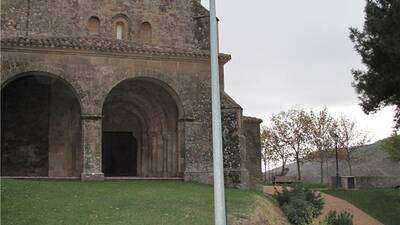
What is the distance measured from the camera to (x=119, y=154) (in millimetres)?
26359

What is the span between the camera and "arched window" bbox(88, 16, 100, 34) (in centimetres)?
2616

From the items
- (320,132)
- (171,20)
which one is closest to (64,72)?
(171,20)

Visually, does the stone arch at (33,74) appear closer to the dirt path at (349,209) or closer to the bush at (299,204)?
the bush at (299,204)

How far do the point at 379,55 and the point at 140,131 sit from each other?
38.5ft

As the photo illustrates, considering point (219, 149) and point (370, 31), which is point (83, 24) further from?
point (219, 149)

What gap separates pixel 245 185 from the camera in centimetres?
2323

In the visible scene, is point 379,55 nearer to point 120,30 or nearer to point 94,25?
point 120,30

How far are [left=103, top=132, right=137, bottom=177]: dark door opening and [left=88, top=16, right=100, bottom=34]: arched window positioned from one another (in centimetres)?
503

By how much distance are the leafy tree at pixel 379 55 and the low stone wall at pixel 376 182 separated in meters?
13.8

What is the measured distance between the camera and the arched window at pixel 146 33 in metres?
27.0

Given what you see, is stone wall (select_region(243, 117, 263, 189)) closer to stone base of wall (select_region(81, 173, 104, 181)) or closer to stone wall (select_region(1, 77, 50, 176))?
stone base of wall (select_region(81, 173, 104, 181))

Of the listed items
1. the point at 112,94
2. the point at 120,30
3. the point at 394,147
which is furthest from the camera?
the point at 394,147

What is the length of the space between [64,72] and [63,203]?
8621 millimetres

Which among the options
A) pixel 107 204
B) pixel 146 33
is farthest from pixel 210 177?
pixel 107 204
